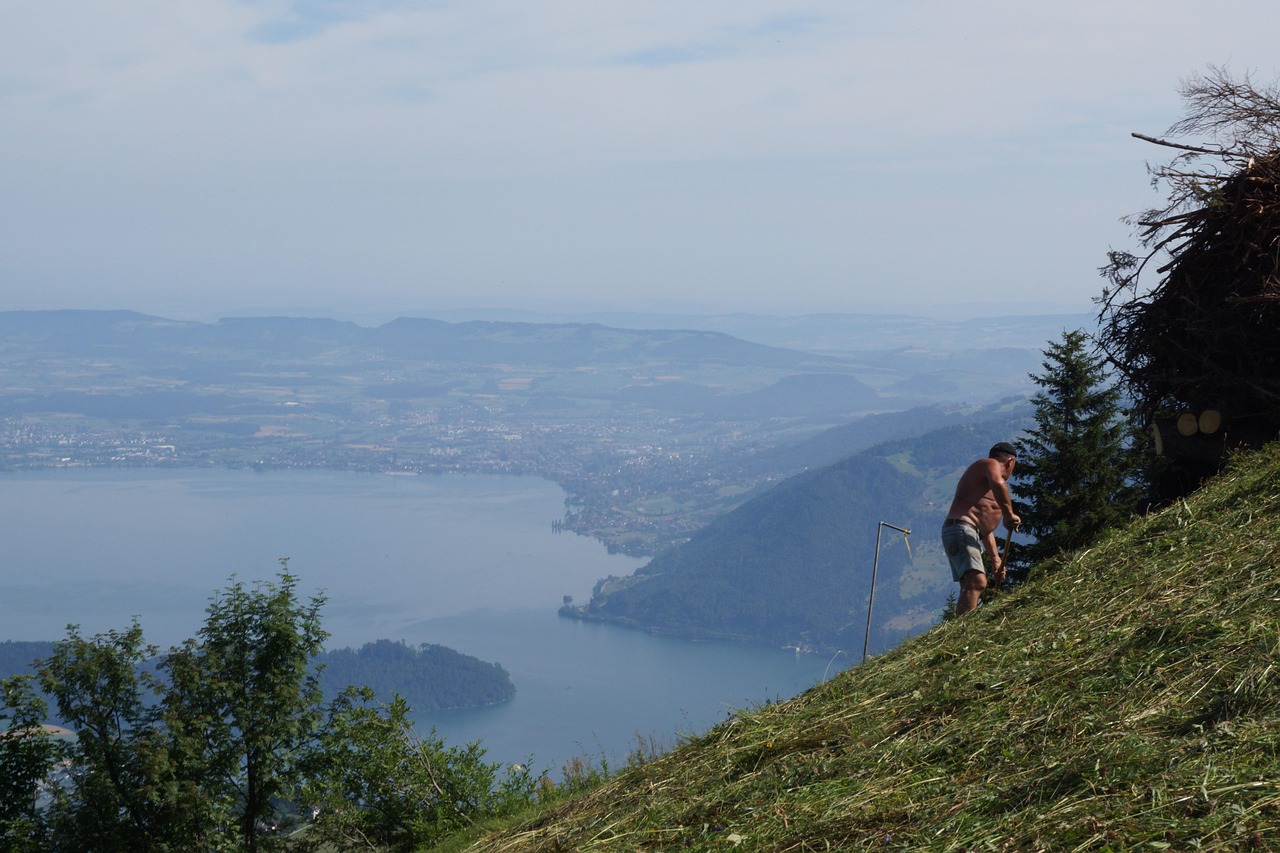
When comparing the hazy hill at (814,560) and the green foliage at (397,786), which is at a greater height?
the green foliage at (397,786)

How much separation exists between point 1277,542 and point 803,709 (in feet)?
8.45

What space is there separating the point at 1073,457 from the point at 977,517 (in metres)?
20.3

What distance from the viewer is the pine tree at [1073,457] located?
1003 inches

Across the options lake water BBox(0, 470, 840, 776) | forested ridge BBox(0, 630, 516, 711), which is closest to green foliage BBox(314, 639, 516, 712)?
forested ridge BBox(0, 630, 516, 711)

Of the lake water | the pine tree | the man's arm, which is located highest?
the man's arm

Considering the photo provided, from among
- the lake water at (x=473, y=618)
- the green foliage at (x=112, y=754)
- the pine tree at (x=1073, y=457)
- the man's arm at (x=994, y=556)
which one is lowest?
the lake water at (x=473, y=618)

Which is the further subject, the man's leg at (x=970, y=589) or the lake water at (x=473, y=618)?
the lake water at (x=473, y=618)

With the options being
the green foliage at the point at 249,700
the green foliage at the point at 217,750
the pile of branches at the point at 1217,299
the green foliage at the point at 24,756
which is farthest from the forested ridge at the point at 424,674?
the pile of branches at the point at 1217,299

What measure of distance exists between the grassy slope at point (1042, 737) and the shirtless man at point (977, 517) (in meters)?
0.93

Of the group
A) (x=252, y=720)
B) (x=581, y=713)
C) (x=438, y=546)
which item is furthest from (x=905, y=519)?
(x=252, y=720)

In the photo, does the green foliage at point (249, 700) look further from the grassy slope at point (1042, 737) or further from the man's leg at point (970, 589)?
the man's leg at point (970, 589)

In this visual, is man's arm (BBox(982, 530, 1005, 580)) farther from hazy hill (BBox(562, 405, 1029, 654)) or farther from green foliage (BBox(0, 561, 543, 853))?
hazy hill (BBox(562, 405, 1029, 654))

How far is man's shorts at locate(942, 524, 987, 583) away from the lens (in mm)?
7961

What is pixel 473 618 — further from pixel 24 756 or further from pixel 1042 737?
pixel 1042 737
